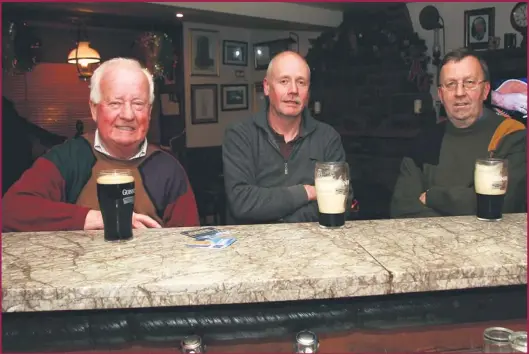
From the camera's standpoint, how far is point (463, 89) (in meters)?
2.29

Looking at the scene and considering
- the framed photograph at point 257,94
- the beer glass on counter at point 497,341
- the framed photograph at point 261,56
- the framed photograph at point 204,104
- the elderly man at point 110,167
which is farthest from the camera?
the framed photograph at point 257,94

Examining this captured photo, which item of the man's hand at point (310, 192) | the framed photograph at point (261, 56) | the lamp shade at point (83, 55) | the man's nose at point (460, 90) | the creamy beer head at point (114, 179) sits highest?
the framed photograph at point (261, 56)

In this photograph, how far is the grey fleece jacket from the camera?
2238 millimetres

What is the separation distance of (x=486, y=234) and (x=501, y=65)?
479cm

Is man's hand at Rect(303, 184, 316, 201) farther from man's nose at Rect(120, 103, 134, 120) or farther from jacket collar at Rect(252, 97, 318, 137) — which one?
man's nose at Rect(120, 103, 134, 120)

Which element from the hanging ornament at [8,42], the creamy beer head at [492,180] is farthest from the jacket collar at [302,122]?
the hanging ornament at [8,42]

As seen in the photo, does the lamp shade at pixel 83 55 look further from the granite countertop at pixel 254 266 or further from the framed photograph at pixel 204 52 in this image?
the granite countertop at pixel 254 266

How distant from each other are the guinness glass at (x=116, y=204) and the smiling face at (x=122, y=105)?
564 millimetres

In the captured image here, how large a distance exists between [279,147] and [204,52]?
19.9 feet

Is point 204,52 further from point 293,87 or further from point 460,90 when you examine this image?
point 460,90

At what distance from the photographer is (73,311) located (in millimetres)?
1283

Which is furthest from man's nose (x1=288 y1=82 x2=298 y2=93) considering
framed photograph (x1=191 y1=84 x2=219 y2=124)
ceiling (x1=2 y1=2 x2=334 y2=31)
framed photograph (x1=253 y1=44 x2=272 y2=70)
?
framed photograph (x1=253 y1=44 x2=272 y2=70)

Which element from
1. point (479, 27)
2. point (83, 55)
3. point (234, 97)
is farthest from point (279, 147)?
point (234, 97)

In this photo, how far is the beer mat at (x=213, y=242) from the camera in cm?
152
